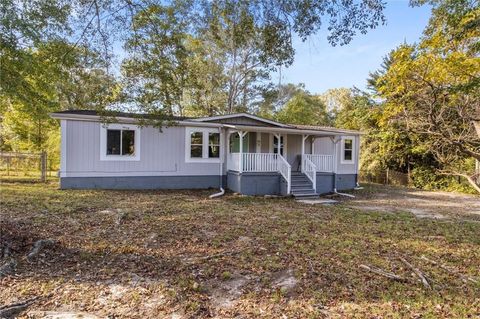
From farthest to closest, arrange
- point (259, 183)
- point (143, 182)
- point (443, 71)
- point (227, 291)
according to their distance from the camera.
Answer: point (143, 182) < point (259, 183) < point (443, 71) < point (227, 291)

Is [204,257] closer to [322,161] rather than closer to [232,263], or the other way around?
[232,263]

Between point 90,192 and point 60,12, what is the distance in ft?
20.7

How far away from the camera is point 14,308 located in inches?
116

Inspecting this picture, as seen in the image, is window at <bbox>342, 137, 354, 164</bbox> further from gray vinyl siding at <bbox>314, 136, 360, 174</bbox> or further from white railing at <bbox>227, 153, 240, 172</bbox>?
white railing at <bbox>227, 153, 240, 172</bbox>

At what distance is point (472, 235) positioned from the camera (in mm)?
6535

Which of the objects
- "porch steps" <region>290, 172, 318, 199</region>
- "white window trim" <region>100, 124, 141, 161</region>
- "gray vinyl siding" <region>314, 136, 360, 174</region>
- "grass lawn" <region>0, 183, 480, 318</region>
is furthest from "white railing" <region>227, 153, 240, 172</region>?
"gray vinyl siding" <region>314, 136, 360, 174</region>

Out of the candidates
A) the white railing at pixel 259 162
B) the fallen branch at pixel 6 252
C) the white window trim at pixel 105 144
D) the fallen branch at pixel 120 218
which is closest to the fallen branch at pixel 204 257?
the fallen branch at pixel 6 252

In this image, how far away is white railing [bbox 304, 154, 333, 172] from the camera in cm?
1304

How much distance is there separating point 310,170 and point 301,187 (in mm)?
991

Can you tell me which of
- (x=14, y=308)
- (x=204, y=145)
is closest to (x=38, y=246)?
(x=14, y=308)

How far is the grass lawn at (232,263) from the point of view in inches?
125

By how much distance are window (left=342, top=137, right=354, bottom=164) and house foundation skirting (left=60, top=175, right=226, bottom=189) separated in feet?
21.9

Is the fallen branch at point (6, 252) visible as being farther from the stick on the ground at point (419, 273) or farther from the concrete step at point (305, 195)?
the concrete step at point (305, 195)

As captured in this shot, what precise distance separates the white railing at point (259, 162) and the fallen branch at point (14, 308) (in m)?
8.94
